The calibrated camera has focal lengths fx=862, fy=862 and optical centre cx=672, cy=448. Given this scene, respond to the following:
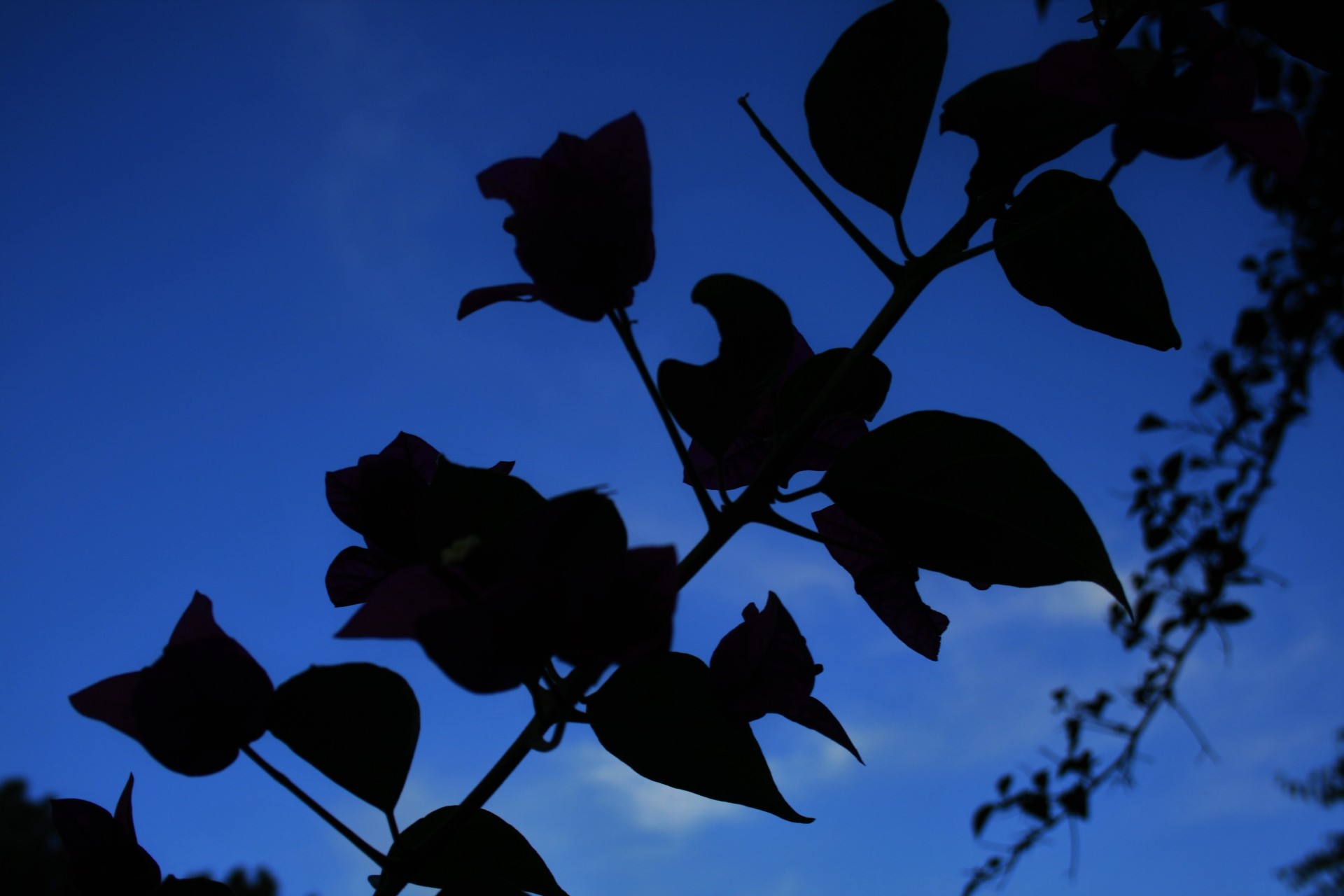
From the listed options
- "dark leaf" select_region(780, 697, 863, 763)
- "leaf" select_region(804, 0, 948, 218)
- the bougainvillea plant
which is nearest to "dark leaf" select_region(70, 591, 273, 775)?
the bougainvillea plant

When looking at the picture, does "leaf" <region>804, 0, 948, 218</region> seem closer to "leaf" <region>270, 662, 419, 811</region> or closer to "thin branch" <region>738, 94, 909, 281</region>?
"thin branch" <region>738, 94, 909, 281</region>

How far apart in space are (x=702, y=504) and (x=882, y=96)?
0.73 ft

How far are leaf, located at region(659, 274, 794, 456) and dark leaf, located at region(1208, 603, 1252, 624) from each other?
187 centimetres

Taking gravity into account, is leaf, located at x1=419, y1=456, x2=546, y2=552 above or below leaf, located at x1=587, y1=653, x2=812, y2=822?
above

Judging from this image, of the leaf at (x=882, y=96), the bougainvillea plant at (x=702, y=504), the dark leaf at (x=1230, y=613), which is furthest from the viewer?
the dark leaf at (x=1230, y=613)

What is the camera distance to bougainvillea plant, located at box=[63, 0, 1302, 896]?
0.29 metres

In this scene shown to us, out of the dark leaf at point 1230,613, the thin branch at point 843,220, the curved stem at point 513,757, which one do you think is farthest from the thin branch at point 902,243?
the dark leaf at point 1230,613

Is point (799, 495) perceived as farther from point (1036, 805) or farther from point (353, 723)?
point (1036, 805)

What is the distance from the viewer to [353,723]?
0.34 m

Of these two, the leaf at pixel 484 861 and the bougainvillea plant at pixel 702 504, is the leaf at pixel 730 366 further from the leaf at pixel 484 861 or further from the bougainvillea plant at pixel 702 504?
the leaf at pixel 484 861

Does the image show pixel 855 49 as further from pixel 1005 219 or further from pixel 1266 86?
pixel 1266 86

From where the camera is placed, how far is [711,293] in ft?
1.16

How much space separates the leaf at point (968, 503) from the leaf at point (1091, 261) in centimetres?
A: 12

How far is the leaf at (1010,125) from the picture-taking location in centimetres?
38
